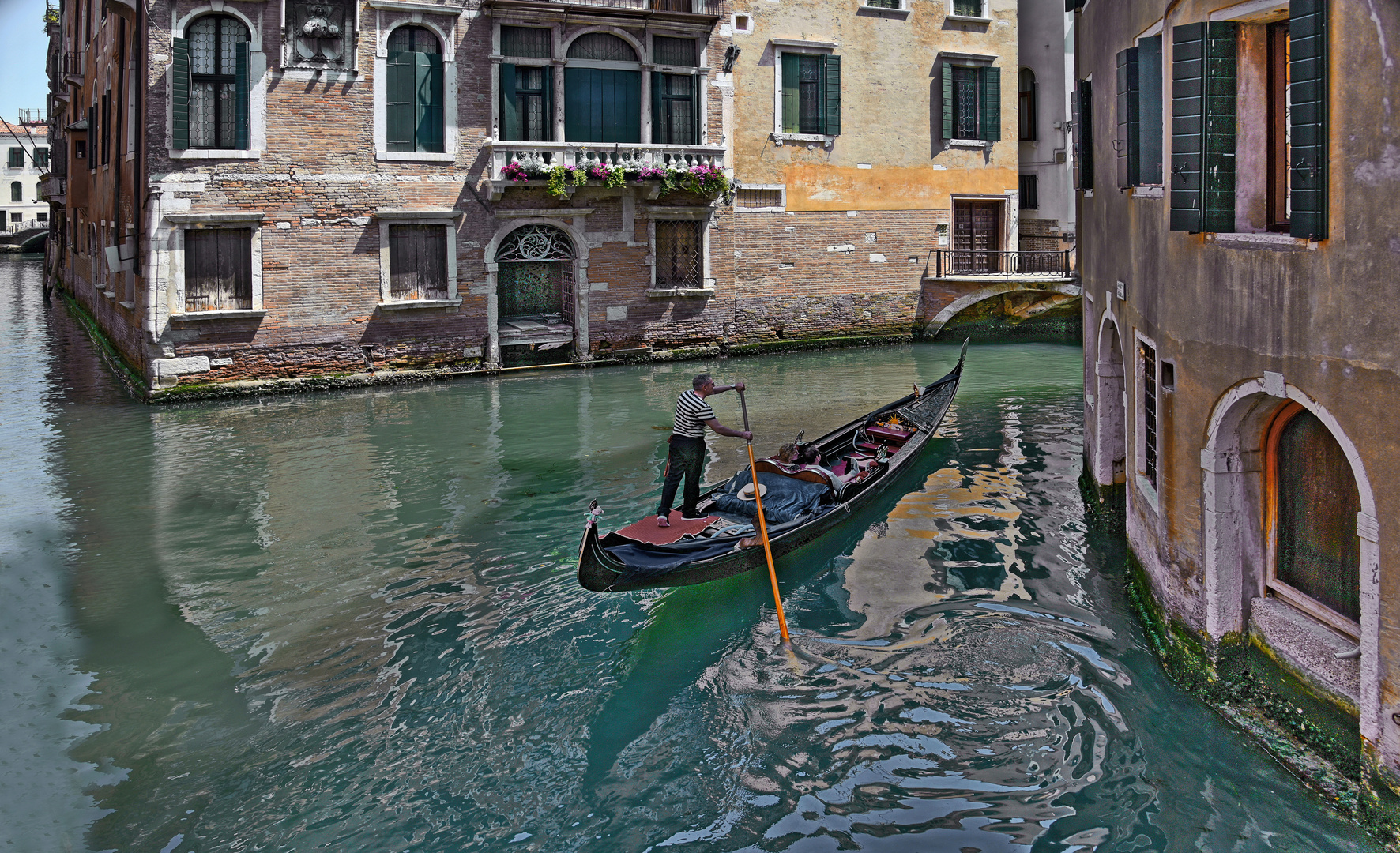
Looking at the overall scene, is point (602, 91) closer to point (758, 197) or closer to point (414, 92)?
point (414, 92)

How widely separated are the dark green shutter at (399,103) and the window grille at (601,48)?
2.41 meters

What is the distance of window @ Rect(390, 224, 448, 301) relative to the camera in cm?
1616

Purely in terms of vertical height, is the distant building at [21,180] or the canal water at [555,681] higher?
the distant building at [21,180]

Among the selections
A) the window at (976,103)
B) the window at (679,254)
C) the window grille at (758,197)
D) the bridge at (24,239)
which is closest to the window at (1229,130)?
the window at (679,254)

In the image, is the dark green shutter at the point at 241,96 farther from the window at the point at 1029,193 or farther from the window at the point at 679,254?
the window at the point at 1029,193

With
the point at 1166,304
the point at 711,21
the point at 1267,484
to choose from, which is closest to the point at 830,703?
the point at 1267,484

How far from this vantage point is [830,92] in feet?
63.2

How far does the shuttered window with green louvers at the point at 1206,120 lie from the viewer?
530 cm

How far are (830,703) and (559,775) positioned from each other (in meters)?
1.43

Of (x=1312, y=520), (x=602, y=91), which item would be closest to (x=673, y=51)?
(x=602, y=91)

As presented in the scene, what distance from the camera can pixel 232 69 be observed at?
14859mm

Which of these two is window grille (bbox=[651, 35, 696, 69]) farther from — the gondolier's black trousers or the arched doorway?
the gondolier's black trousers

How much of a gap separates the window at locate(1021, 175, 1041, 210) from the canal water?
12549 millimetres

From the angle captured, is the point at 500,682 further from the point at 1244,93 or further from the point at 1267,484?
the point at 1244,93
